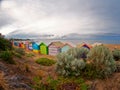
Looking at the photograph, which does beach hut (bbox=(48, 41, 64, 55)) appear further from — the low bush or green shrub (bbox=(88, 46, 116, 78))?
the low bush

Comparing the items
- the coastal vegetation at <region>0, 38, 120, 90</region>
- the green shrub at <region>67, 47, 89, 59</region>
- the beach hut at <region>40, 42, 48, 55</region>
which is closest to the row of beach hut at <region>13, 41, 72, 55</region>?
the beach hut at <region>40, 42, 48, 55</region>

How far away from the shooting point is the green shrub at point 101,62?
15383mm

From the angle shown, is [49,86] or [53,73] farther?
[53,73]

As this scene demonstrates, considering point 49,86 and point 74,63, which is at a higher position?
point 74,63

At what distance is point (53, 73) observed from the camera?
1667 centimetres

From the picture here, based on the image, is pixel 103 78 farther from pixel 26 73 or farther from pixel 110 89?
pixel 26 73

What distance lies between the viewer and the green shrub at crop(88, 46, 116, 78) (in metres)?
15.4

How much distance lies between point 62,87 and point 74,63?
1.77 m

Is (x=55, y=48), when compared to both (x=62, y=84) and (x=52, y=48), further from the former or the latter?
(x=62, y=84)

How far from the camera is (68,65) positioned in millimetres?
15758

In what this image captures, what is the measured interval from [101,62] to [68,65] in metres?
1.95

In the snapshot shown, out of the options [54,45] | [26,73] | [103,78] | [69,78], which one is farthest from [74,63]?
[54,45]

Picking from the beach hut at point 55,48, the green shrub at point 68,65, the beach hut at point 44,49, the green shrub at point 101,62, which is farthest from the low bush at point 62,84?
the beach hut at point 44,49

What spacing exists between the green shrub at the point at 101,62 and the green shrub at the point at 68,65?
0.68 meters
